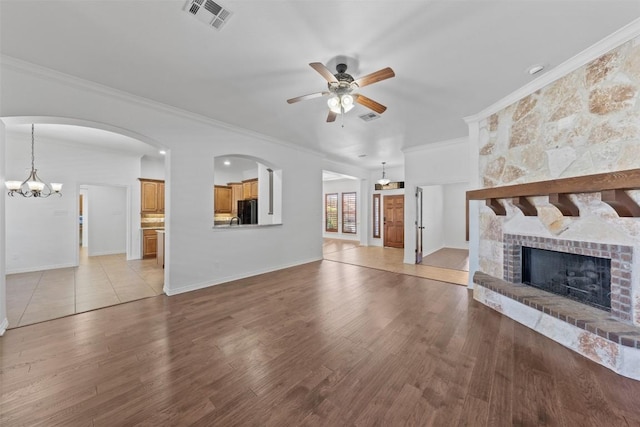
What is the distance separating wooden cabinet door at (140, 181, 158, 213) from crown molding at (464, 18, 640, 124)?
814 centimetres

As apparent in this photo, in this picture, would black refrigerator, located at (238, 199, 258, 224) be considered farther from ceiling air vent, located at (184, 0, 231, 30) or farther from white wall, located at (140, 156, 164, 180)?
ceiling air vent, located at (184, 0, 231, 30)

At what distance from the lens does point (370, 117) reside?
393cm

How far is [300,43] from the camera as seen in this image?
219 centimetres

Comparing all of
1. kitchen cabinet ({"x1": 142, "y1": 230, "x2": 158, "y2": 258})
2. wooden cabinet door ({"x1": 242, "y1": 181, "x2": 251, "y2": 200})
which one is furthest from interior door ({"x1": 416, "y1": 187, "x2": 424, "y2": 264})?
kitchen cabinet ({"x1": 142, "y1": 230, "x2": 158, "y2": 258})

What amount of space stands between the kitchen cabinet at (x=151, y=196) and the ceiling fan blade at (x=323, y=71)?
660 centimetres

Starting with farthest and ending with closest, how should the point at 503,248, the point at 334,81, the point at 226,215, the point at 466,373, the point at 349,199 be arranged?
the point at 349,199, the point at 226,215, the point at 503,248, the point at 334,81, the point at 466,373

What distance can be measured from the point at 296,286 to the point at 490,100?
4173 millimetres

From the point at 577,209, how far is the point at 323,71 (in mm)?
2945

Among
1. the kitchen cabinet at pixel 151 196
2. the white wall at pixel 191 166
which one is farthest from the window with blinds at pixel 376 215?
the kitchen cabinet at pixel 151 196

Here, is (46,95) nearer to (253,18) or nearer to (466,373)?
(253,18)

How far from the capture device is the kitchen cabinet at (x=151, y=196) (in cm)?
657

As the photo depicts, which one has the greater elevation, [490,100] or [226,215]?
[490,100]

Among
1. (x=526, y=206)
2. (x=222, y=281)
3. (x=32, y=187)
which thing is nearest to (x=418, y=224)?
(x=526, y=206)

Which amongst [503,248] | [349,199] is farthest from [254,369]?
[349,199]
